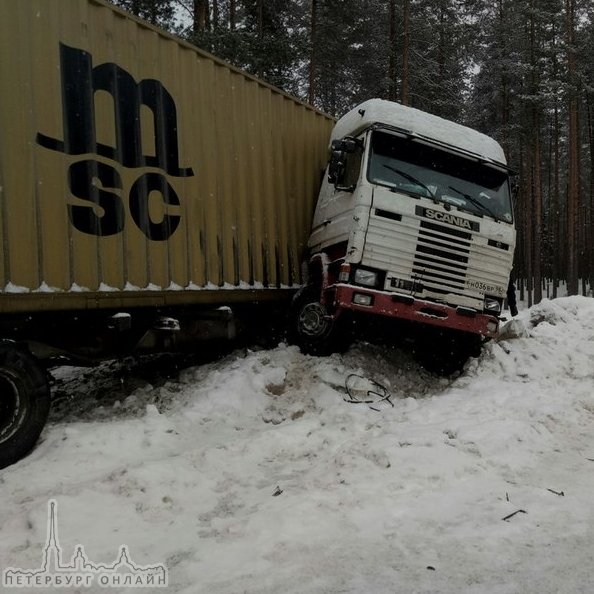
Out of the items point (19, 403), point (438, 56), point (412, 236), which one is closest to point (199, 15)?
point (438, 56)

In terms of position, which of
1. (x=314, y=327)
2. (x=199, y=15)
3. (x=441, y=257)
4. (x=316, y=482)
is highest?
Result: (x=199, y=15)

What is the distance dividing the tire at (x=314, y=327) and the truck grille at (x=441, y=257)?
3.94 feet

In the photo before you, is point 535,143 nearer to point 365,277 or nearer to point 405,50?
point 405,50

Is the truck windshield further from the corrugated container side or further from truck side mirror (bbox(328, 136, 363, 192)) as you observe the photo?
the corrugated container side

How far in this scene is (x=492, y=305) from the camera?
6445 mm

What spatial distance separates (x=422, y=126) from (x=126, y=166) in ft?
12.3

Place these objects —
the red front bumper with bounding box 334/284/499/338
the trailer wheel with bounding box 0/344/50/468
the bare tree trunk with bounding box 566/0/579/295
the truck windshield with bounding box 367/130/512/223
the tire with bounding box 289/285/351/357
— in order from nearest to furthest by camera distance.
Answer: the trailer wheel with bounding box 0/344/50/468, the red front bumper with bounding box 334/284/499/338, the truck windshield with bounding box 367/130/512/223, the tire with bounding box 289/285/351/357, the bare tree trunk with bounding box 566/0/579/295

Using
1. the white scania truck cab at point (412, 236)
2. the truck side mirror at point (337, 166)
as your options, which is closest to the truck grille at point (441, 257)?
the white scania truck cab at point (412, 236)

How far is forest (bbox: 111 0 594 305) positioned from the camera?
1900cm

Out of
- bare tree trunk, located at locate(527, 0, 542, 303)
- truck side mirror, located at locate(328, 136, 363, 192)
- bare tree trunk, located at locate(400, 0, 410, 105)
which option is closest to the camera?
truck side mirror, located at locate(328, 136, 363, 192)

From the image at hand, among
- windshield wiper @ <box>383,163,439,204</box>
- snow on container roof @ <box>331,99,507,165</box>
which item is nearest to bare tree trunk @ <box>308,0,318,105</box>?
snow on container roof @ <box>331,99,507,165</box>

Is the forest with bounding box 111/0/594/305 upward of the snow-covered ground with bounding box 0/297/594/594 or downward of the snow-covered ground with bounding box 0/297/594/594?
upward

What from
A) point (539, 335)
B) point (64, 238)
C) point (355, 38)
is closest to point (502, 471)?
point (64, 238)

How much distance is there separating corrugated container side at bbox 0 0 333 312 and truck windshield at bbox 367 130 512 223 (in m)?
1.66
